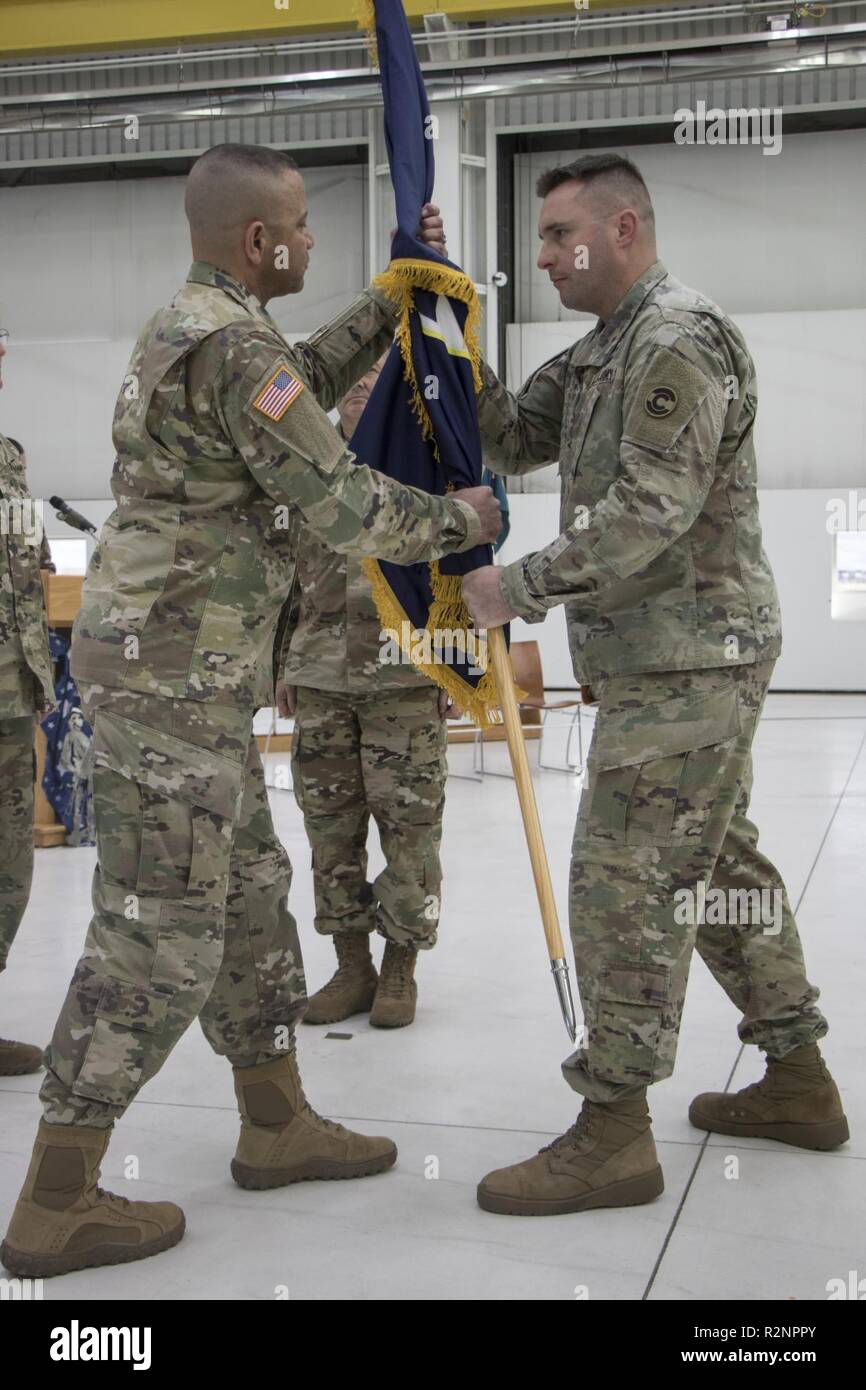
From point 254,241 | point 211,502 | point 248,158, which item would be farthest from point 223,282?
point 211,502

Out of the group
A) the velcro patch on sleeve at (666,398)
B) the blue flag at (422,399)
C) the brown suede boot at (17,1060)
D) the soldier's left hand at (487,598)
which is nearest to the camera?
the velcro patch on sleeve at (666,398)

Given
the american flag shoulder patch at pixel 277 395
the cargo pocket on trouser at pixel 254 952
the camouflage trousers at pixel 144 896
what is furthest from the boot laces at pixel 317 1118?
the american flag shoulder patch at pixel 277 395

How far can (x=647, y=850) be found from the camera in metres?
2.31

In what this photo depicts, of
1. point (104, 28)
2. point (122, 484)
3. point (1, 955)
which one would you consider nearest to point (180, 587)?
point (122, 484)

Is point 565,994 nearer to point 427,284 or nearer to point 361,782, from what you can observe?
point 361,782

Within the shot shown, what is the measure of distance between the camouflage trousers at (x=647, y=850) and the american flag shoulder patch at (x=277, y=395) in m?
0.76

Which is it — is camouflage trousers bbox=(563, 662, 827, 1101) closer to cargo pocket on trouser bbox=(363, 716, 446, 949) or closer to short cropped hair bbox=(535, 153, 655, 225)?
short cropped hair bbox=(535, 153, 655, 225)

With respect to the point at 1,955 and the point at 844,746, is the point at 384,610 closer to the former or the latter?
the point at 1,955

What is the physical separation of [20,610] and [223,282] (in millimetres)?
1268

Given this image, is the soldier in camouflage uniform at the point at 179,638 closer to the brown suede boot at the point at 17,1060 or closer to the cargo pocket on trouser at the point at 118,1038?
the cargo pocket on trouser at the point at 118,1038

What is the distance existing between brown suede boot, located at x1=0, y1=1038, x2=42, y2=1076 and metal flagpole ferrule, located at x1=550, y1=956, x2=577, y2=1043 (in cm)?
131

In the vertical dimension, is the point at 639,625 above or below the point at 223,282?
below

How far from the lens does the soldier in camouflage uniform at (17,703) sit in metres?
3.12
